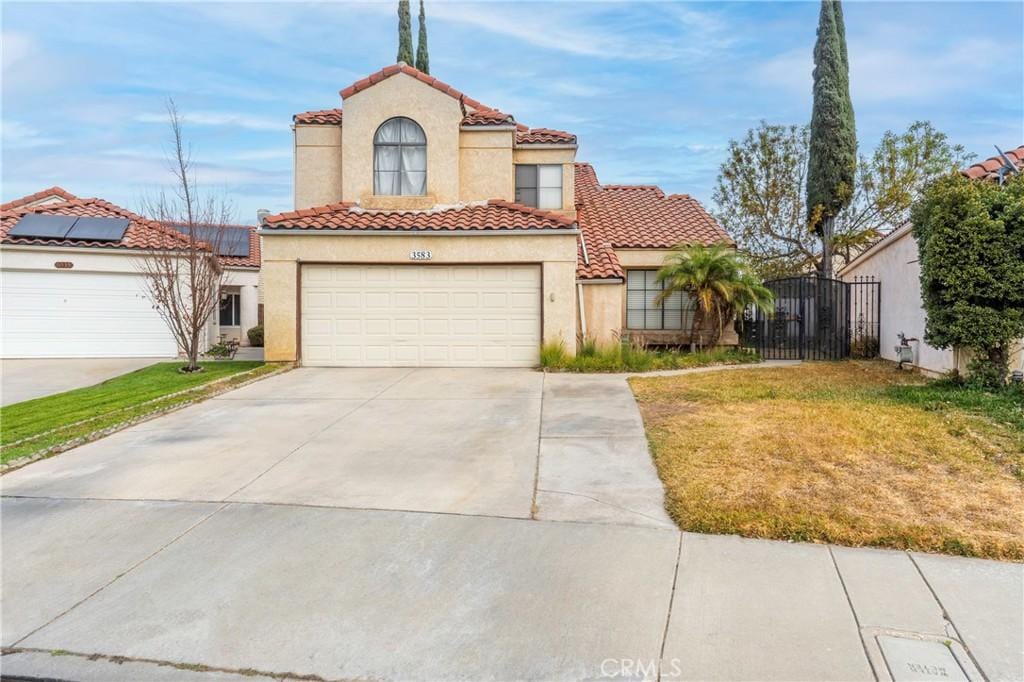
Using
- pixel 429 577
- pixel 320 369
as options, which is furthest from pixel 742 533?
pixel 320 369

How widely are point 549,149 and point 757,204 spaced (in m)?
11.7

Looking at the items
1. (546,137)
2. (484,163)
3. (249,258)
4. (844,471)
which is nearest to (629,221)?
(546,137)

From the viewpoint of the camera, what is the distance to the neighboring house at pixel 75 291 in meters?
16.7

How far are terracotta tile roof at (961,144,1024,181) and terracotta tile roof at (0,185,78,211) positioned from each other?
24138 millimetres

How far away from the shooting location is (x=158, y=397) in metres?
10.5

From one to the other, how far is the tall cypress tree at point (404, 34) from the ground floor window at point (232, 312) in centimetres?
1260

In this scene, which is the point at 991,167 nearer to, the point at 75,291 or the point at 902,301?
the point at 902,301

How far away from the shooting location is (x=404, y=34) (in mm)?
27484

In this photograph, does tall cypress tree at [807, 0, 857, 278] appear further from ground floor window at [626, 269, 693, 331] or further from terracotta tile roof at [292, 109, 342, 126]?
terracotta tile roof at [292, 109, 342, 126]

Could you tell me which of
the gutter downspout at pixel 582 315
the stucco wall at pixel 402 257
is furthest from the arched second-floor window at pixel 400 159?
the gutter downspout at pixel 582 315

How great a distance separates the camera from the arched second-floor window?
1550 cm

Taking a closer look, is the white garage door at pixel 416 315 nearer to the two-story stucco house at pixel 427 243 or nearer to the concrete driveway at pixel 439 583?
the two-story stucco house at pixel 427 243

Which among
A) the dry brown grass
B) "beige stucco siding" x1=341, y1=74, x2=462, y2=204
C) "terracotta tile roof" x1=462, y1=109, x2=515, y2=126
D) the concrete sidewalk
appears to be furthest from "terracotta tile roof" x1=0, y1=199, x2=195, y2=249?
the dry brown grass

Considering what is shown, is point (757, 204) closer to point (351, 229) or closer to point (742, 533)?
point (351, 229)
